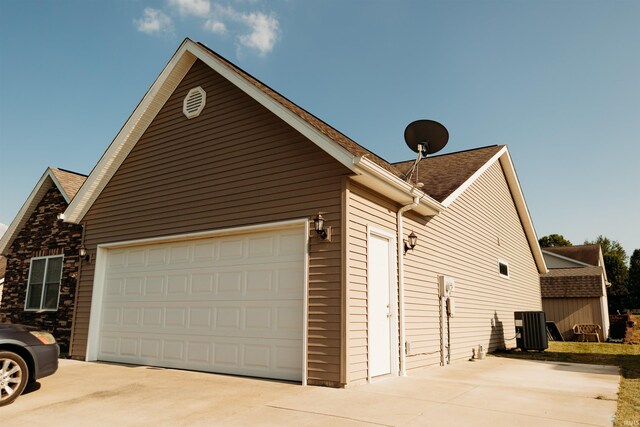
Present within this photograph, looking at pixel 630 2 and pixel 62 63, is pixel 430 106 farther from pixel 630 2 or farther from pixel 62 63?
pixel 62 63

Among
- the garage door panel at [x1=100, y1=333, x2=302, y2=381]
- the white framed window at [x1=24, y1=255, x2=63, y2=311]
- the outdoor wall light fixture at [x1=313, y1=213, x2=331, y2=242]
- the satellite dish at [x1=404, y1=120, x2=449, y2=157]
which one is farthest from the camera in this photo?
the white framed window at [x1=24, y1=255, x2=63, y2=311]

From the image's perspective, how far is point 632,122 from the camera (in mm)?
11023

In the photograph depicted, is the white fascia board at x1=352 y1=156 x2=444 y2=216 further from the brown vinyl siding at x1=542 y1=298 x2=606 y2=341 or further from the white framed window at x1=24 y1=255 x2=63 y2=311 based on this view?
the brown vinyl siding at x1=542 y1=298 x2=606 y2=341

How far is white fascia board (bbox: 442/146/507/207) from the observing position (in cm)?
991

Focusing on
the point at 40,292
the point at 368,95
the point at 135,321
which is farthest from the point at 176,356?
the point at 368,95

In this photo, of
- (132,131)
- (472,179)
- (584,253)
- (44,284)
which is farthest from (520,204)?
(584,253)

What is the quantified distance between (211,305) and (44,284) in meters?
6.33

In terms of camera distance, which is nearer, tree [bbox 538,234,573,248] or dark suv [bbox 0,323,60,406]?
dark suv [bbox 0,323,60,406]

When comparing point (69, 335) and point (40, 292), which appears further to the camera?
point (40, 292)

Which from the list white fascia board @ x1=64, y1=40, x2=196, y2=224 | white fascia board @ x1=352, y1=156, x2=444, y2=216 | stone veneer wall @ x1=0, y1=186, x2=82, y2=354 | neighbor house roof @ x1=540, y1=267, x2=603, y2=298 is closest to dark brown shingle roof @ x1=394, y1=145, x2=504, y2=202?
white fascia board @ x1=352, y1=156, x2=444, y2=216

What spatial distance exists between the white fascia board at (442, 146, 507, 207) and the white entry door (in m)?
2.65

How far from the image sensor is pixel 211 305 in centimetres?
786

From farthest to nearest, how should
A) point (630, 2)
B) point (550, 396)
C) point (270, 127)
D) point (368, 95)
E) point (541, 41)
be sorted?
point (368, 95), point (541, 41), point (630, 2), point (270, 127), point (550, 396)

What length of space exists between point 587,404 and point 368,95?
919cm
